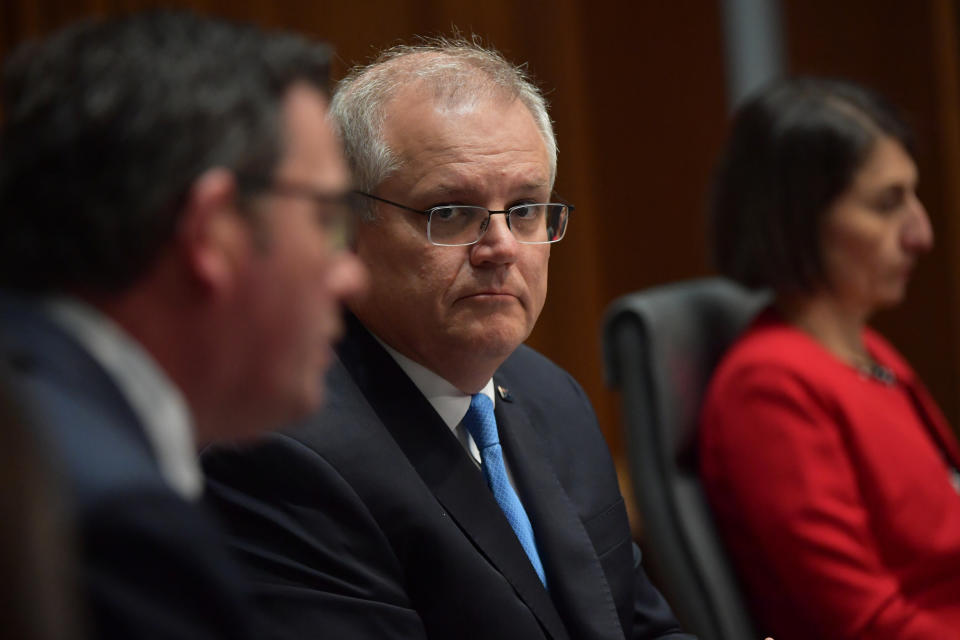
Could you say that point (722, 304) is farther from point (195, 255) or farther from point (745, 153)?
point (195, 255)

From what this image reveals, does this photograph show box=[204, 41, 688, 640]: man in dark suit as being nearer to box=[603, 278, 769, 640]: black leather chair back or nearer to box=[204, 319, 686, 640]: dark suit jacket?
box=[204, 319, 686, 640]: dark suit jacket

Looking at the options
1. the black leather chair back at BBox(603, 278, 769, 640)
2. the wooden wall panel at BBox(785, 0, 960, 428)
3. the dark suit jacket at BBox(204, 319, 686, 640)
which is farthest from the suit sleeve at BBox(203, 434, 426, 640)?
the wooden wall panel at BBox(785, 0, 960, 428)

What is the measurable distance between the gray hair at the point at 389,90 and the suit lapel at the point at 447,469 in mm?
224

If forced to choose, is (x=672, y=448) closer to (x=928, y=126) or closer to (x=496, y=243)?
(x=496, y=243)

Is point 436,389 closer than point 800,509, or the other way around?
point 436,389

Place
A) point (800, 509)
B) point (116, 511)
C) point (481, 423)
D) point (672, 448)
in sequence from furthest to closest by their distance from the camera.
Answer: point (672, 448)
point (800, 509)
point (481, 423)
point (116, 511)

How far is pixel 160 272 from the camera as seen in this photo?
762 mm

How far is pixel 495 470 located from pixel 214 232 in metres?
0.82

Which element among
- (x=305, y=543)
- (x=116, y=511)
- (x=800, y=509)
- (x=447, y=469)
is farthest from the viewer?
(x=800, y=509)

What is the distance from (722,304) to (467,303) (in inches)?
36.0

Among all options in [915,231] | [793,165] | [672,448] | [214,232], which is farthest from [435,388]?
[915,231]

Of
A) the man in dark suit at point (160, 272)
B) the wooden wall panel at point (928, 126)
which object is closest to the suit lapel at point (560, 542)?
the man in dark suit at point (160, 272)

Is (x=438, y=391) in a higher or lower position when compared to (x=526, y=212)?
lower

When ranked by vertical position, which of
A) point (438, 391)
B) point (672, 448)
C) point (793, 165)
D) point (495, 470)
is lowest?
point (672, 448)
